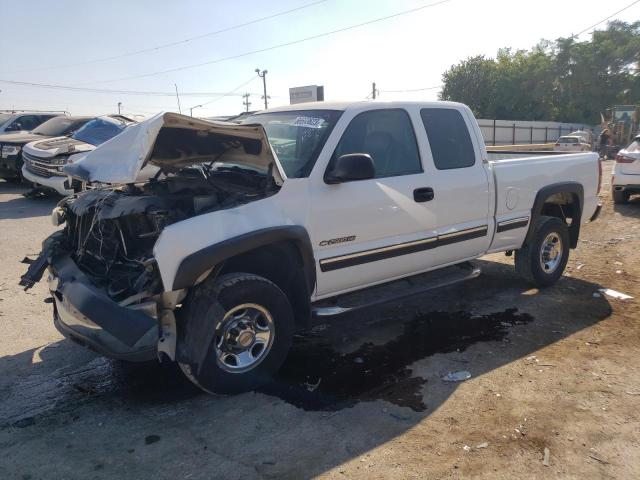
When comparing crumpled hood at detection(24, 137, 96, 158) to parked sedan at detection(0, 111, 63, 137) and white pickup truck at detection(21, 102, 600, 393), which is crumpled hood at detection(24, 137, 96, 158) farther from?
white pickup truck at detection(21, 102, 600, 393)

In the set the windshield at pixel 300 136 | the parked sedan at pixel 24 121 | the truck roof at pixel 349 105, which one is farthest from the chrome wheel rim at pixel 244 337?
the parked sedan at pixel 24 121

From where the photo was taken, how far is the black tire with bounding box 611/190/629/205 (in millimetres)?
10992

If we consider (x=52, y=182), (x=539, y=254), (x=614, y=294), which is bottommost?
(x=614, y=294)

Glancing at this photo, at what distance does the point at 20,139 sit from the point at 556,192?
41.3ft

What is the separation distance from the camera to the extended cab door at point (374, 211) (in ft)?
13.2

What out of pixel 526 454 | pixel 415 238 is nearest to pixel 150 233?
pixel 415 238

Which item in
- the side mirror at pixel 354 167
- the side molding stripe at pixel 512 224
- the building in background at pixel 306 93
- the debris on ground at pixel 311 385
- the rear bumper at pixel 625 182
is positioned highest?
the building in background at pixel 306 93

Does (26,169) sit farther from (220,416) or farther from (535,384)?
(535,384)

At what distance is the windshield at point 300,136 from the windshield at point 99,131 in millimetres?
7392

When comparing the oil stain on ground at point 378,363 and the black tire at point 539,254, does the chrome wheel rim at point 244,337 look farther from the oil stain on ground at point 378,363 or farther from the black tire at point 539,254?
the black tire at point 539,254

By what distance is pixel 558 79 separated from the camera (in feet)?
181

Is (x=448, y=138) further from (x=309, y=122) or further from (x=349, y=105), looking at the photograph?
(x=309, y=122)

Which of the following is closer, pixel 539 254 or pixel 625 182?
pixel 539 254

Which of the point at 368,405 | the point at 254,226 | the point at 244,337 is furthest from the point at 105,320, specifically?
the point at 368,405
